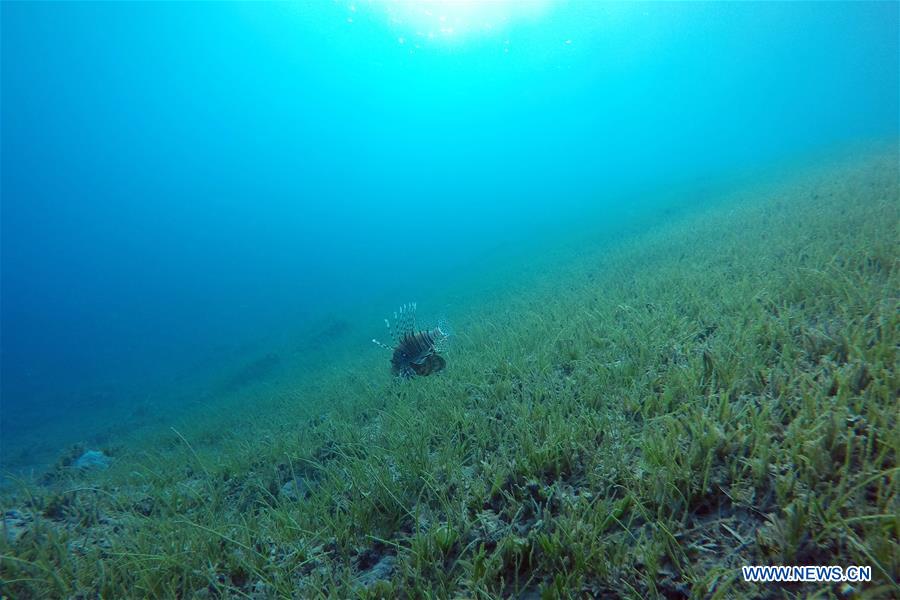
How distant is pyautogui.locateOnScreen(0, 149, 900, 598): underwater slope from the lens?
1.89m

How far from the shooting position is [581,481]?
8.38 feet

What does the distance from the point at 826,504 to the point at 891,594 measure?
442mm

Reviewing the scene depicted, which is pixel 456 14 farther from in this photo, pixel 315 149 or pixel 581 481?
pixel 315 149

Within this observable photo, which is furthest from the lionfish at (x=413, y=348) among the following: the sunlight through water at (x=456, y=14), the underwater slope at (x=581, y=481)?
the sunlight through water at (x=456, y=14)

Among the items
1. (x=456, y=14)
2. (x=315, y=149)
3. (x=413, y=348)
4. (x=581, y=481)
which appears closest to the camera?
(x=581, y=481)

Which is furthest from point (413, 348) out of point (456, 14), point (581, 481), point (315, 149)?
Answer: point (315, 149)

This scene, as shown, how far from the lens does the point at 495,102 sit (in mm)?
158625

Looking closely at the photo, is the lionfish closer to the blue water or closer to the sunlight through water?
the blue water

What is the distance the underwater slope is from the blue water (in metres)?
13.2

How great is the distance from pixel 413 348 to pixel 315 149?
204 m

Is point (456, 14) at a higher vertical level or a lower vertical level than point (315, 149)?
lower

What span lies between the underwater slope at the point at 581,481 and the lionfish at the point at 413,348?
0.22 meters

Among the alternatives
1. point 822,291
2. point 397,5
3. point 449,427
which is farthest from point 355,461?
point 397,5

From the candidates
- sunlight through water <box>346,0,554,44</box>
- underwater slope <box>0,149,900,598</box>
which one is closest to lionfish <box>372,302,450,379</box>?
underwater slope <box>0,149,900,598</box>
